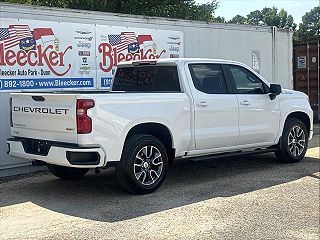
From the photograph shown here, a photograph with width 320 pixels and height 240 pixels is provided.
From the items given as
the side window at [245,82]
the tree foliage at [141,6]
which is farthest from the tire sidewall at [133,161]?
the tree foliage at [141,6]

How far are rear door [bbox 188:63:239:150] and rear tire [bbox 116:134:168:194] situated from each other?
0.77 meters

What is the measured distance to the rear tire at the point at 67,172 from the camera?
7730 mm

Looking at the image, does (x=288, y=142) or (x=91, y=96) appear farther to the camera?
(x=288, y=142)

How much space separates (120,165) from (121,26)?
4.22 m

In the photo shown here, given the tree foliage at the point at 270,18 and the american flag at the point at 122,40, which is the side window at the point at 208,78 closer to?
the american flag at the point at 122,40

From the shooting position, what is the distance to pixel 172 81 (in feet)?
25.0

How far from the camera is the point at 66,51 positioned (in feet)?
30.2

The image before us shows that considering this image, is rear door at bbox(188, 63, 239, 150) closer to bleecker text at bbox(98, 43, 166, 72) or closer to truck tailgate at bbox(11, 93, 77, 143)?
truck tailgate at bbox(11, 93, 77, 143)

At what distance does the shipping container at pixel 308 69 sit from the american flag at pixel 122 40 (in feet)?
24.8

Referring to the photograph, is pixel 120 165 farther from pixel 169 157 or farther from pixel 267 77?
pixel 267 77

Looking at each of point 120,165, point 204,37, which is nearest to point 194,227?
point 120,165

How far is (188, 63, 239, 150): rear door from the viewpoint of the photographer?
748cm

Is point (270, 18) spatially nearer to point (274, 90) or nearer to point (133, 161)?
point (274, 90)

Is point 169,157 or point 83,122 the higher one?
point 83,122
